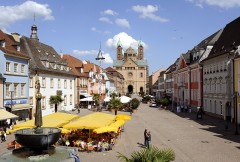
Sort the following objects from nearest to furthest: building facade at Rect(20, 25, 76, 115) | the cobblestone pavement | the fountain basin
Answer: the fountain basin < the cobblestone pavement < building facade at Rect(20, 25, 76, 115)

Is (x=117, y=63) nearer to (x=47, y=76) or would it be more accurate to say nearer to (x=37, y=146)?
(x=47, y=76)

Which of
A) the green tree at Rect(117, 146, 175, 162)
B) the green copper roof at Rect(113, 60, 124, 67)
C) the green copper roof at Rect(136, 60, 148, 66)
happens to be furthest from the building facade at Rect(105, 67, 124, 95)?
the green tree at Rect(117, 146, 175, 162)

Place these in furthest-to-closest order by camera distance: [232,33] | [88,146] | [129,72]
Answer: [129,72] < [232,33] < [88,146]

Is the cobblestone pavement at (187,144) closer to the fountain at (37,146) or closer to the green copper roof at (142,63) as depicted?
the fountain at (37,146)

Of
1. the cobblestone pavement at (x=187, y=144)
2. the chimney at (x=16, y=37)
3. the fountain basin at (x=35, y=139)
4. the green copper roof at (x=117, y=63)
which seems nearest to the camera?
the fountain basin at (x=35, y=139)

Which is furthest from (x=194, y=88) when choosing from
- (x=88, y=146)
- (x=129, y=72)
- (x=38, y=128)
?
(x=129, y=72)

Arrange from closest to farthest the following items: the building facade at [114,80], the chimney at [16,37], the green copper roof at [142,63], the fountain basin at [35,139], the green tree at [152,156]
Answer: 1. the green tree at [152,156]
2. the fountain basin at [35,139]
3. the chimney at [16,37]
4. the building facade at [114,80]
5. the green copper roof at [142,63]

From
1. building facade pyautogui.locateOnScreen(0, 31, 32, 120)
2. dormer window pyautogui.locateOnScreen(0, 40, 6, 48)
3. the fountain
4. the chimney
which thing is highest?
the chimney

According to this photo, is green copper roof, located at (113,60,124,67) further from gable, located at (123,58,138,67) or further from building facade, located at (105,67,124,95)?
building facade, located at (105,67,124,95)

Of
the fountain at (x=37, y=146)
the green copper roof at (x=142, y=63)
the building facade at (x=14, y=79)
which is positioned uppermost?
the green copper roof at (x=142, y=63)

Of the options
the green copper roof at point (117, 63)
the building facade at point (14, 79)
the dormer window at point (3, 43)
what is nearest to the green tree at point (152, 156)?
the building facade at point (14, 79)

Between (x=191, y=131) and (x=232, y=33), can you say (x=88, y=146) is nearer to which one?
(x=191, y=131)

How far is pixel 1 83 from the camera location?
1292 inches

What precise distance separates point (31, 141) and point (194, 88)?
4621 centimetres
